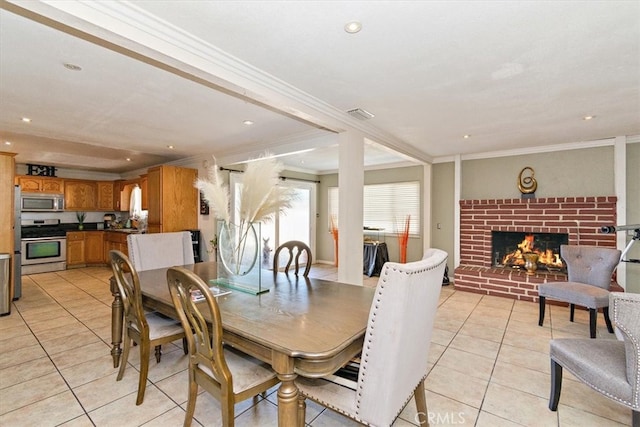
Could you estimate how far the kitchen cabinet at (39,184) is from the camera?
20.0 ft

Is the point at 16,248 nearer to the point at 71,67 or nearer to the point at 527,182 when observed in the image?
the point at 71,67

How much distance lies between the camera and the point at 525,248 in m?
4.80

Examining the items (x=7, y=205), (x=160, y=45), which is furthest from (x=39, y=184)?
(x=160, y=45)

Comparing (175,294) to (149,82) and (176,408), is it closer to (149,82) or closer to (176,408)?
(176,408)

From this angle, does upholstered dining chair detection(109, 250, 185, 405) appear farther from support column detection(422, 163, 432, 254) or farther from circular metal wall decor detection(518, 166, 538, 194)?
circular metal wall decor detection(518, 166, 538, 194)

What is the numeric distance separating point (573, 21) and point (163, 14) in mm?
2241

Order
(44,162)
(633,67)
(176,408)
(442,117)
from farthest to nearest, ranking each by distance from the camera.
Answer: (44,162)
(442,117)
(633,67)
(176,408)

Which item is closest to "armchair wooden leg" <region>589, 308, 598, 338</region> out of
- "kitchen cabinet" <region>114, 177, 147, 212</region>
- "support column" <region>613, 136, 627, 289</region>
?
"support column" <region>613, 136, 627, 289</region>

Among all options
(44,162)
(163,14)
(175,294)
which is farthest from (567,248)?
(44,162)

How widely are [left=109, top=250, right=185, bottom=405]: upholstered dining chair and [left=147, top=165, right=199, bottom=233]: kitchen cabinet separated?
3094mm

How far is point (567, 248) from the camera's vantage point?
3.51 metres

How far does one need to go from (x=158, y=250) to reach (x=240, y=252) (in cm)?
148

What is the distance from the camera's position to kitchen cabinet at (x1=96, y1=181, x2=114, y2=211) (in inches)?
284

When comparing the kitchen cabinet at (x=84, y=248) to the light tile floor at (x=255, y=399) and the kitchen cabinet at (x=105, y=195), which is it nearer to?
the kitchen cabinet at (x=105, y=195)
